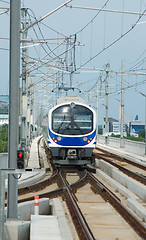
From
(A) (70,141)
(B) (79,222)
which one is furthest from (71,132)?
(B) (79,222)

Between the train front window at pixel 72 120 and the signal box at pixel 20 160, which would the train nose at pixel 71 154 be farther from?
the signal box at pixel 20 160

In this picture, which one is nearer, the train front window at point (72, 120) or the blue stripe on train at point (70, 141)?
the blue stripe on train at point (70, 141)

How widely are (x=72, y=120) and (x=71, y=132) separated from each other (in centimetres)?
56

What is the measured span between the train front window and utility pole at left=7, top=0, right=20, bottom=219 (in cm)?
1052

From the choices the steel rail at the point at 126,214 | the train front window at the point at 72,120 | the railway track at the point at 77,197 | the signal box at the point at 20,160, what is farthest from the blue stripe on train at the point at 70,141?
the signal box at the point at 20,160

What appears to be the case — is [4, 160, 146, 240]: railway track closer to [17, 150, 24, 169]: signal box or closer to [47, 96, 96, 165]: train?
[47, 96, 96, 165]: train

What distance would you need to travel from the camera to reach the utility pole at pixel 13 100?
8141 millimetres

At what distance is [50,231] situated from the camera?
747 centimetres

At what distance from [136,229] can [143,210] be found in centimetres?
139

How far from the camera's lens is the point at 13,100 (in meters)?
8.25

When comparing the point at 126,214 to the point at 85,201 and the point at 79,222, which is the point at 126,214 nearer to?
the point at 79,222

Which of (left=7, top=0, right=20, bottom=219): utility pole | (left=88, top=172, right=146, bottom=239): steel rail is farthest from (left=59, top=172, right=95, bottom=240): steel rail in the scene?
(left=7, top=0, right=20, bottom=219): utility pole

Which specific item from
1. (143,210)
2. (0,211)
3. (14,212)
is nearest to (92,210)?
(143,210)

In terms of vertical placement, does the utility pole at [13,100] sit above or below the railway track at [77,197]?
above
